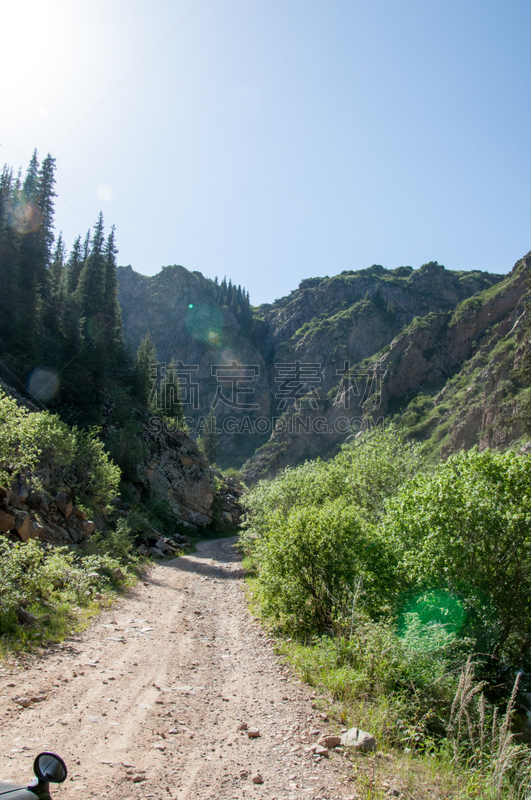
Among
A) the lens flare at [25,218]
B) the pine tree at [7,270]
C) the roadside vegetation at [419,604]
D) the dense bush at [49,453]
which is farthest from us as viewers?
the lens flare at [25,218]

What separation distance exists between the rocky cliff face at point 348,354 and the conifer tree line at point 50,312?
4720 cm

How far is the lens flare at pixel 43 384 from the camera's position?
31.4 m

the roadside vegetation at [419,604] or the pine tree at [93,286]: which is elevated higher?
the pine tree at [93,286]

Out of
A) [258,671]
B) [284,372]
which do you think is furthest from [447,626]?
[284,372]

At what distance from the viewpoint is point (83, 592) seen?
457 inches

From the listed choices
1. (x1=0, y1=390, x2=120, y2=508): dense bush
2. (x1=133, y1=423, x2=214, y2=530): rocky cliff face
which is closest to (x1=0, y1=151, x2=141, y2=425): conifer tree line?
(x1=133, y1=423, x2=214, y2=530): rocky cliff face

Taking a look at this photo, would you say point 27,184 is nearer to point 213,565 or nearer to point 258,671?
point 213,565

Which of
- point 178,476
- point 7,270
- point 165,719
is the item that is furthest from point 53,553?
point 7,270

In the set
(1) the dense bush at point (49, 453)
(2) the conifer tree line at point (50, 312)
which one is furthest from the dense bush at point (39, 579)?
(2) the conifer tree line at point (50, 312)

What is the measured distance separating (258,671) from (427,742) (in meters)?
3.67

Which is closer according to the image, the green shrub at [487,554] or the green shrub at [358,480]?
the green shrub at [487,554]

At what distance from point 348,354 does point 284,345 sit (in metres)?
38.7

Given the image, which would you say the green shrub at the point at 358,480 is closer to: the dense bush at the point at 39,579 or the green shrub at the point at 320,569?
the green shrub at the point at 320,569

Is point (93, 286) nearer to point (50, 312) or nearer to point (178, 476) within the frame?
point (50, 312)
